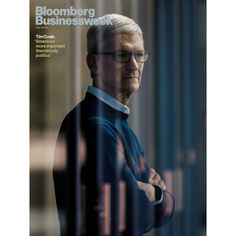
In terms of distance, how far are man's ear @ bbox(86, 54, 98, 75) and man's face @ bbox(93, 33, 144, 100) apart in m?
0.01

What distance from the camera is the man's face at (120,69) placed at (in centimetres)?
222

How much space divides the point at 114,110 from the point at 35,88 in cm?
35

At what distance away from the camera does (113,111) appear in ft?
7.36

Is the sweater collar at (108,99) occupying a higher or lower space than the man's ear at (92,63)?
lower

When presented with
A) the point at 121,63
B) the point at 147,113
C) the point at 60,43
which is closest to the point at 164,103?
the point at 147,113

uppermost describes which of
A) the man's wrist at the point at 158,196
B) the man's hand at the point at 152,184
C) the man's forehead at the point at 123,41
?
A: the man's forehead at the point at 123,41

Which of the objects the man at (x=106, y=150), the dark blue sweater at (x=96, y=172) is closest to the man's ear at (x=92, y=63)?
the man at (x=106, y=150)

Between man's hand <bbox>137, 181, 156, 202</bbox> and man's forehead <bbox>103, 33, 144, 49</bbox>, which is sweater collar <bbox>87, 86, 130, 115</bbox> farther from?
man's hand <bbox>137, 181, 156, 202</bbox>

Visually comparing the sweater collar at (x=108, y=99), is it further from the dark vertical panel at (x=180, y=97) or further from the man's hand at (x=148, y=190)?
the man's hand at (x=148, y=190)

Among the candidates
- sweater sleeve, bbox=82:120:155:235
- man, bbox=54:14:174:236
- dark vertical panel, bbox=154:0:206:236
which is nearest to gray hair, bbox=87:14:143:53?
man, bbox=54:14:174:236

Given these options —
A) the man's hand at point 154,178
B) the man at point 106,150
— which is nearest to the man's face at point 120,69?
the man at point 106,150

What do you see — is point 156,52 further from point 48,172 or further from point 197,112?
point 48,172

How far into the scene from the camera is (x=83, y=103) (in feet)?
7.30

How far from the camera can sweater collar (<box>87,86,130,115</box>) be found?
7.30 feet
